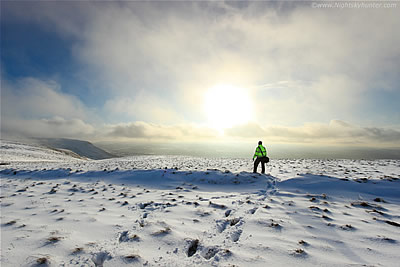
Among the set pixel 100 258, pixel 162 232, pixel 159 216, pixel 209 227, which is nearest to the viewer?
pixel 100 258

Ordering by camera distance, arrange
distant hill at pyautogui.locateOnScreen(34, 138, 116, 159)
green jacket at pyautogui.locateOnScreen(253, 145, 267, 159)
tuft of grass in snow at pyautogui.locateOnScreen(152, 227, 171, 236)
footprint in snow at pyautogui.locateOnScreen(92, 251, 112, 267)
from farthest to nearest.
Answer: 1. distant hill at pyautogui.locateOnScreen(34, 138, 116, 159)
2. green jacket at pyautogui.locateOnScreen(253, 145, 267, 159)
3. tuft of grass in snow at pyautogui.locateOnScreen(152, 227, 171, 236)
4. footprint in snow at pyautogui.locateOnScreen(92, 251, 112, 267)

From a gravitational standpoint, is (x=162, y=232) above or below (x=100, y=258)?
above

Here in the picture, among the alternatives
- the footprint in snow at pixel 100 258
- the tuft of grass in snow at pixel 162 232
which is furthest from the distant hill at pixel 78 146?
the footprint in snow at pixel 100 258

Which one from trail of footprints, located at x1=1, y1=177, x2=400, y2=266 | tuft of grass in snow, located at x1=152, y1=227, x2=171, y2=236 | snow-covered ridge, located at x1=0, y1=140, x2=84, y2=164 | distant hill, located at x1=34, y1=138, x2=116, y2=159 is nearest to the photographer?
trail of footprints, located at x1=1, y1=177, x2=400, y2=266

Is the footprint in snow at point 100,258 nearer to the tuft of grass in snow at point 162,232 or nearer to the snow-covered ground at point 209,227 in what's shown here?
the snow-covered ground at point 209,227

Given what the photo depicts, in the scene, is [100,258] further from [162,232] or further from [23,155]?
[23,155]

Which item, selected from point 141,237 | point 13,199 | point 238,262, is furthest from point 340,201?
point 13,199

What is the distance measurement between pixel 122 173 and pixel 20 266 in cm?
1026

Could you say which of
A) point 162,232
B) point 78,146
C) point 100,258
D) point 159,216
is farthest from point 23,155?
point 78,146

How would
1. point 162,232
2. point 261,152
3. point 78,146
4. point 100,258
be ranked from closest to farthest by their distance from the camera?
point 100,258 → point 162,232 → point 261,152 → point 78,146

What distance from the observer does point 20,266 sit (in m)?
3.16

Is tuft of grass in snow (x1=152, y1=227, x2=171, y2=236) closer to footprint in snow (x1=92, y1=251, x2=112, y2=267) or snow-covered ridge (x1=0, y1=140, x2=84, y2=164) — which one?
footprint in snow (x1=92, y1=251, x2=112, y2=267)

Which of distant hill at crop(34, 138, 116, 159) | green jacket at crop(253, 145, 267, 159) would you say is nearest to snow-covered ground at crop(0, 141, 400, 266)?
green jacket at crop(253, 145, 267, 159)

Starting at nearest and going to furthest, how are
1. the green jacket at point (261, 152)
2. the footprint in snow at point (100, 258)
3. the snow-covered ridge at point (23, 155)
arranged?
1. the footprint in snow at point (100, 258)
2. the green jacket at point (261, 152)
3. the snow-covered ridge at point (23, 155)
